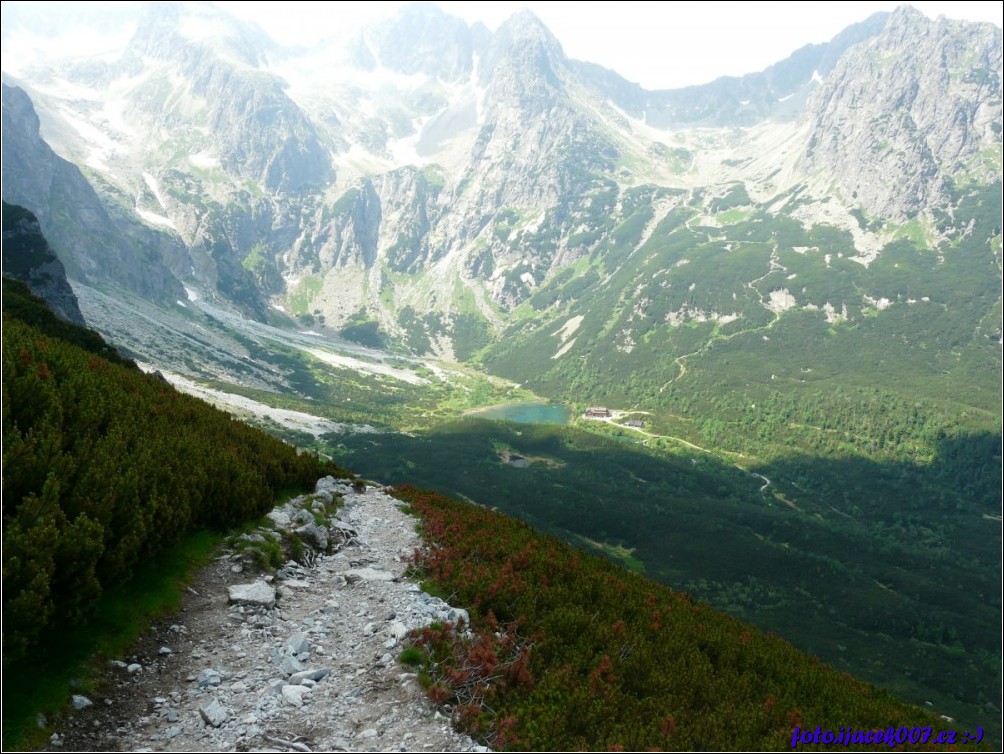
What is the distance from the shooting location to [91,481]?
13.9m

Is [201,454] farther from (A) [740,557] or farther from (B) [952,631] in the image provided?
(B) [952,631]

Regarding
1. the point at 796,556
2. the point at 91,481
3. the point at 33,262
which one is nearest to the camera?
the point at 91,481

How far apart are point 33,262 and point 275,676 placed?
589ft

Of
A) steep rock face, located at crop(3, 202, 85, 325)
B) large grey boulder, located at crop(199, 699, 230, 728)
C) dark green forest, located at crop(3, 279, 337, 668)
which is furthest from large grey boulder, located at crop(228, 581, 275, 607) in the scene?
steep rock face, located at crop(3, 202, 85, 325)

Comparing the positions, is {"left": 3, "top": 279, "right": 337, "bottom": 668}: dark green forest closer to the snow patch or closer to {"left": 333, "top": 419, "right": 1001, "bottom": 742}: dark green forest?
{"left": 333, "top": 419, "right": 1001, "bottom": 742}: dark green forest

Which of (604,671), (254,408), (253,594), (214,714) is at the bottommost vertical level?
(254,408)

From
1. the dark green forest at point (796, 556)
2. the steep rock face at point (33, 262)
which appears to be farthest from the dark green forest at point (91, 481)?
the steep rock face at point (33, 262)

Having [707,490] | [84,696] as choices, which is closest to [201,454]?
[84,696]

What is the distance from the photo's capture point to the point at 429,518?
25.9 m

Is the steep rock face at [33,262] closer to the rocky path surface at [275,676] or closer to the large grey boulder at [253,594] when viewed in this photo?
the large grey boulder at [253,594]

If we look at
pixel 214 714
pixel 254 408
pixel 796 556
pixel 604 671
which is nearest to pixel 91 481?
pixel 214 714

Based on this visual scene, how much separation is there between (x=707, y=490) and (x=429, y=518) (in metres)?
190

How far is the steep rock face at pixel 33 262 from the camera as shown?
136m

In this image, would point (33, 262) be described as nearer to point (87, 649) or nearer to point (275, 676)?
point (87, 649)
